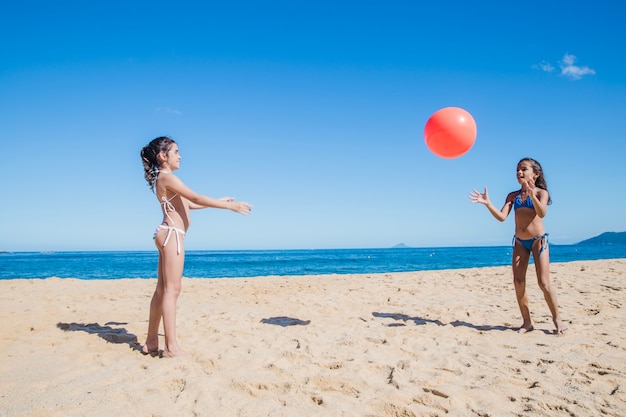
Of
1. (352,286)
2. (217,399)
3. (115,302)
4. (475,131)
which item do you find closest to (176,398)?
(217,399)

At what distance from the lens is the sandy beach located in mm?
2527

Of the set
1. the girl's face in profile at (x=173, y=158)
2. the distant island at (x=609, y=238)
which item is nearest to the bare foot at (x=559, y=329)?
the girl's face in profile at (x=173, y=158)

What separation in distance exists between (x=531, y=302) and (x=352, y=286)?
4.04m

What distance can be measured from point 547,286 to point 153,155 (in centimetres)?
468

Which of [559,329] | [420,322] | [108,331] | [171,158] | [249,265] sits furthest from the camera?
[249,265]

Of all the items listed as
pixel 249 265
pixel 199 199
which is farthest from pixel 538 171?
pixel 249 265

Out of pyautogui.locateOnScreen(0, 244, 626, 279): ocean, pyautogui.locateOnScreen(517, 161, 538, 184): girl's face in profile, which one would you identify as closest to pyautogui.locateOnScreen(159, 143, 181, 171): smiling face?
pyautogui.locateOnScreen(517, 161, 538, 184): girl's face in profile

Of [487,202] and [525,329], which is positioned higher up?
[487,202]

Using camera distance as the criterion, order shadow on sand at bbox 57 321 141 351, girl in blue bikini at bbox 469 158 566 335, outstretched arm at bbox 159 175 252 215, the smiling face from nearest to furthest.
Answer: outstretched arm at bbox 159 175 252 215, the smiling face, shadow on sand at bbox 57 321 141 351, girl in blue bikini at bbox 469 158 566 335

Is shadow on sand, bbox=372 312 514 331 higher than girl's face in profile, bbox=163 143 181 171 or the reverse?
the reverse

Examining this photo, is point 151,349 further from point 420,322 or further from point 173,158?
point 420,322

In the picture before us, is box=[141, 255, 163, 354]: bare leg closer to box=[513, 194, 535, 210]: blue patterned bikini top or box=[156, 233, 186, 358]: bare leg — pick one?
box=[156, 233, 186, 358]: bare leg

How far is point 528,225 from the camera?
189 inches

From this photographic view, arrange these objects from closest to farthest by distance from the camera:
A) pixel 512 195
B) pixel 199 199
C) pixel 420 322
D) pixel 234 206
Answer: pixel 199 199
pixel 234 206
pixel 512 195
pixel 420 322
